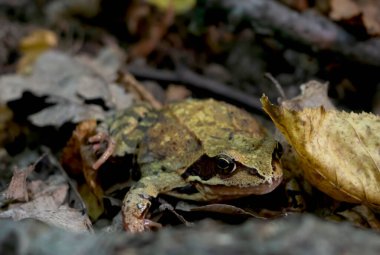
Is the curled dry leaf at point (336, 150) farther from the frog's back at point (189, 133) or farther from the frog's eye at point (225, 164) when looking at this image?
the frog's back at point (189, 133)

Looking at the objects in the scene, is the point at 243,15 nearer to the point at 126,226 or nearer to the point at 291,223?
the point at 126,226

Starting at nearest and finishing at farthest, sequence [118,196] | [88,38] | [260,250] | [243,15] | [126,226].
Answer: [260,250] < [126,226] < [118,196] < [243,15] < [88,38]

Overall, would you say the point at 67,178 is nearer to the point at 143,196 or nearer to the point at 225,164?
the point at 143,196

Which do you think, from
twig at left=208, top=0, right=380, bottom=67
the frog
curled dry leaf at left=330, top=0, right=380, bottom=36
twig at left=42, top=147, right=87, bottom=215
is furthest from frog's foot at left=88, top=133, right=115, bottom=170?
curled dry leaf at left=330, top=0, right=380, bottom=36

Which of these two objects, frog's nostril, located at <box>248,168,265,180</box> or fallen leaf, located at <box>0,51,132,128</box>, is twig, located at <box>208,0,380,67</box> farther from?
frog's nostril, located at <box>248,168,265,180</box>

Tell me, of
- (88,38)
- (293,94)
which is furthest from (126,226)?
(88,38)

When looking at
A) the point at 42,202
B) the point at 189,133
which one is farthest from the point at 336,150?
the point at 42,202
